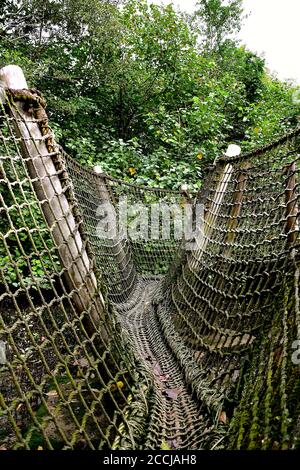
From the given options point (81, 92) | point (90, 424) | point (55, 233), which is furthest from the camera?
point (81, 92)

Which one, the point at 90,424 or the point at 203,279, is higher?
the point at 203,279

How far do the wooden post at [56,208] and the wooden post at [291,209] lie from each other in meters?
0.72

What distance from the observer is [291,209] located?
1307 millimetres

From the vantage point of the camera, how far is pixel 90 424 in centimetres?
128

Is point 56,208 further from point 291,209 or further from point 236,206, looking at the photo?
point 236,206

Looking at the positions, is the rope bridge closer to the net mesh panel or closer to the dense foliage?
the net mesh panel

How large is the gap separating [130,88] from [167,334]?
18.3 feet

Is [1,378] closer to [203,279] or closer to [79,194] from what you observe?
[79,194]

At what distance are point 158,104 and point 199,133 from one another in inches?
58.5

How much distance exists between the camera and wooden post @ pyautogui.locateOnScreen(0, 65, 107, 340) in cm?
107

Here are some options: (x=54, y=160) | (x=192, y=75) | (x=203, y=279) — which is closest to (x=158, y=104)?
(x=192, y=75)

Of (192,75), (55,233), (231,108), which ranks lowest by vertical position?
(55,233)

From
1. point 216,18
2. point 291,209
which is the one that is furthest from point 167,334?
point 216,18

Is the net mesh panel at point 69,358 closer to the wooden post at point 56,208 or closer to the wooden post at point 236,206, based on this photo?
the wooden post at point 56,208
